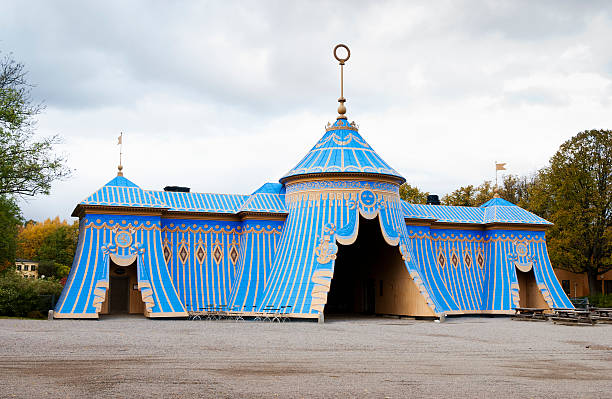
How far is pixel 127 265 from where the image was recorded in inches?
868

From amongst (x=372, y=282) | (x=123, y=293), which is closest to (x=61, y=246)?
(x=123, y=293)

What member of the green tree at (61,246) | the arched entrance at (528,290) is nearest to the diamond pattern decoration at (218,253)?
the arched entrance at (528,290)

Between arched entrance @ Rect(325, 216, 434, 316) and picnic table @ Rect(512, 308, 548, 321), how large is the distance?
391 cm

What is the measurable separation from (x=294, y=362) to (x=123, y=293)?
46.5ft

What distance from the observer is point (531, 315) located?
24.6 m

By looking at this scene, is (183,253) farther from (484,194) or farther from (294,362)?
(484,194)

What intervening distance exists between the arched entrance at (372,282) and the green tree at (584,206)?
11858 millimetres

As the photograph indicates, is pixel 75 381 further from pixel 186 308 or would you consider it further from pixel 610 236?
pixel 610 236

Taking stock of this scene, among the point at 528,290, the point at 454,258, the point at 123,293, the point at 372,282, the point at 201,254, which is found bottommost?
the point at 123,293

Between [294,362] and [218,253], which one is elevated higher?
[218,253]

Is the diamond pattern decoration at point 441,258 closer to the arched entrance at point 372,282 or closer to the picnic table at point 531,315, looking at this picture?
the arched entrance at point 372,282

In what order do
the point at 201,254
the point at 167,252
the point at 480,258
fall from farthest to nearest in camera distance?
the point at 480,258
the point at 201,254
the point at 167,252

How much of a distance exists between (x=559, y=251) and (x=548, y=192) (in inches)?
142

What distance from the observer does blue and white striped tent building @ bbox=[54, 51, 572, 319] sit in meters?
22.1
